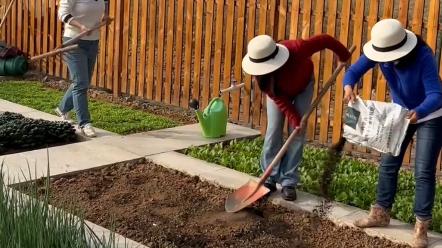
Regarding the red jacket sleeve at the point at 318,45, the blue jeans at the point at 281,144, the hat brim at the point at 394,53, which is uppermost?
the hat brim at the point at 394,53

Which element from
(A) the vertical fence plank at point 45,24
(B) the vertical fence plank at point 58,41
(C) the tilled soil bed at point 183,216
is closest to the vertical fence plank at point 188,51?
(B) the vertical fence plank at point 58,41

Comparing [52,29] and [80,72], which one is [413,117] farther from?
[52,29]

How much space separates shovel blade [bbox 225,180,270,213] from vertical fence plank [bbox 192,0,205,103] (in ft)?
11.7

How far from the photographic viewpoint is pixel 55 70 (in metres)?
11.4

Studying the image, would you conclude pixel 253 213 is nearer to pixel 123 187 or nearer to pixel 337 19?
pixel 123 187

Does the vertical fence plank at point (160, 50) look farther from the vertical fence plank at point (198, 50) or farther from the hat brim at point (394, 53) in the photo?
the hat brim at point (394, 53)

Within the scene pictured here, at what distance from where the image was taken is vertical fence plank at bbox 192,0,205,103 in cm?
911

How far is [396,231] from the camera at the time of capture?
17.7ft

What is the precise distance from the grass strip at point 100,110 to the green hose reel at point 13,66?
1.43 ft

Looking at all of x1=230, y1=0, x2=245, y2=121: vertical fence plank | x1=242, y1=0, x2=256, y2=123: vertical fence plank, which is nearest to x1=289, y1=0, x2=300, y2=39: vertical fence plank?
x1=242, y1=0, x2=256, y2=123: vertical fence plank

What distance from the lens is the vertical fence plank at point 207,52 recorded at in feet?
29.5

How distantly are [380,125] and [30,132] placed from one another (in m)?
3.78

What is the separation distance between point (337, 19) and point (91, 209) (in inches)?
136

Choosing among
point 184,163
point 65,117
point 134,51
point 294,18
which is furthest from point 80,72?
point 294,18
